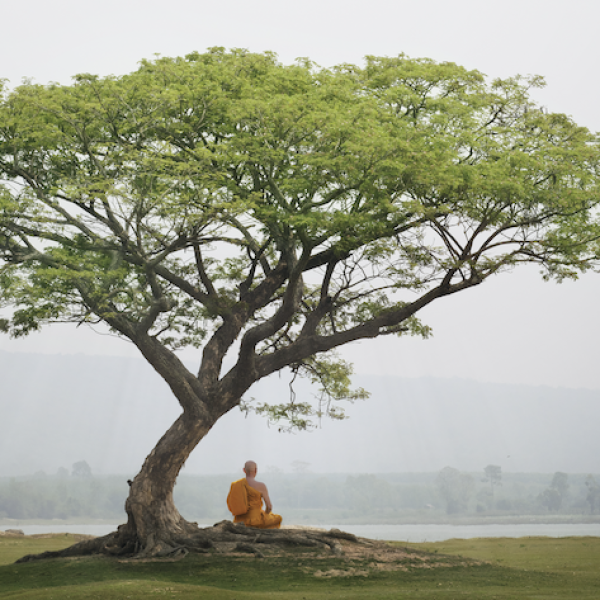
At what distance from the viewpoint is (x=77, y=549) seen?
11.3 metres

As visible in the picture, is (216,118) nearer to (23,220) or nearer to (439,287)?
(23,220)

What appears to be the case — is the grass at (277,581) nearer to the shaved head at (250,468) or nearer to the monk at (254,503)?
the monk at (254,503)

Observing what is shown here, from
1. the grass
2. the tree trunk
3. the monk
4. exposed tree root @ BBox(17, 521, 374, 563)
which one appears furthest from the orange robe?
the grass

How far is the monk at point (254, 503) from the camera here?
11742 millimetres

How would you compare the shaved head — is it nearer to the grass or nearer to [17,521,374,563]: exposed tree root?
[17,521,374,563]: exposed tree root

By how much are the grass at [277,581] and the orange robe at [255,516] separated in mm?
1593

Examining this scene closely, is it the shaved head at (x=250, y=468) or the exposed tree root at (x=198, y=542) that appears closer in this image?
the exposed tree root at (x=198, y=542)

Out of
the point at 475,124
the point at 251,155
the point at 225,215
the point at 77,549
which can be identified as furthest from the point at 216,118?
the point at 77,549

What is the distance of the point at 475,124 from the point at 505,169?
1271mm

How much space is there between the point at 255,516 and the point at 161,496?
1795 mm

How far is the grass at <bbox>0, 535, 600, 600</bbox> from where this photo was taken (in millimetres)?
7750

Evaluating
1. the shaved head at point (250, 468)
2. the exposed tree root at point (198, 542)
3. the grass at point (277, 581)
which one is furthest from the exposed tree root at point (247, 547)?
the shaved head at point (250, 468)

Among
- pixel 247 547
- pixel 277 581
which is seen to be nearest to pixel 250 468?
pixel 247 547

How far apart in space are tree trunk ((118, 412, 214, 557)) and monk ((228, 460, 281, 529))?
3.48ft
